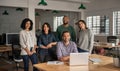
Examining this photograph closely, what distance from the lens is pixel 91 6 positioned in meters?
8.38

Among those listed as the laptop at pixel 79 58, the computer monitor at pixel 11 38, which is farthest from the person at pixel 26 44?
the computer monitor at pixel 11 38

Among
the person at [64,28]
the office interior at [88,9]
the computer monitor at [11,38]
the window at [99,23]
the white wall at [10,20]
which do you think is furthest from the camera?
the white wall at [10,20]

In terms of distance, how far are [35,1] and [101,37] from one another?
3.20 meters

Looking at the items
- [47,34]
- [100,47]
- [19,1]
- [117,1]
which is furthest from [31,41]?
[117,1]

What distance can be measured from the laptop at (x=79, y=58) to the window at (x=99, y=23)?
17.8 ft

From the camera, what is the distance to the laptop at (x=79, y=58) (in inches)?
100

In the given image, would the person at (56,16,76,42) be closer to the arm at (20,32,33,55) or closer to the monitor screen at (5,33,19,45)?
the arm at (20,32,33,55)

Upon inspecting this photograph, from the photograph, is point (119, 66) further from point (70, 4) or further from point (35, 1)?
point (70, 4)

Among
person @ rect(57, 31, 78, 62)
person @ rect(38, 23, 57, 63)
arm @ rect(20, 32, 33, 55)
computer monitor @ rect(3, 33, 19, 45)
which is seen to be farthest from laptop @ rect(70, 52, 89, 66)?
computer monitor @ rect(3, 33, 19, 45)

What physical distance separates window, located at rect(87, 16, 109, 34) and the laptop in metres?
5.42

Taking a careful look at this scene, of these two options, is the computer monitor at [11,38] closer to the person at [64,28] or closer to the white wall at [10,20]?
the person at [64,28]

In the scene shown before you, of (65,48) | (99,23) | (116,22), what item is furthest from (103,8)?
(65,48)

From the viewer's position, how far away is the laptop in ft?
8.34

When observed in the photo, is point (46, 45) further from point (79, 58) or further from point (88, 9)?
point (88, 9)
